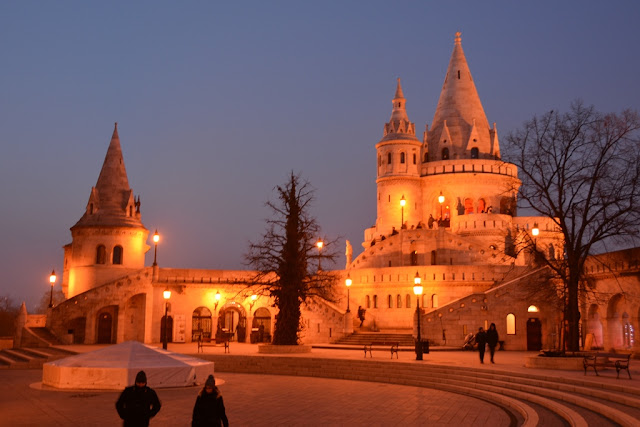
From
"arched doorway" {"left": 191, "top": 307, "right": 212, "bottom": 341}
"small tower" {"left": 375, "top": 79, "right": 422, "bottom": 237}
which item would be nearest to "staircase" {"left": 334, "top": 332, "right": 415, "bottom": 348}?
"arched doorway" {"left": 191, "top": 307, "right": 212, "bottom": 341}

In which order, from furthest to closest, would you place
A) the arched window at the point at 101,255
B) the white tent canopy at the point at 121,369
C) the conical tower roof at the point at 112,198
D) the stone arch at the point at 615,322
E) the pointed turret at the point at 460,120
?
the pointed turret at the point at 460,120 → the conical tower roof at the point at 112,198 → the arched window at the point at 101,255 → the stone arch at the point at 615,322 → the white tent canopy at the point at 121,369

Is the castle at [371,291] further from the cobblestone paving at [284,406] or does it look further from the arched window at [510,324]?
the cobblestone paving at [284,406]

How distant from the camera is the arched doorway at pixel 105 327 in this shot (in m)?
44.7

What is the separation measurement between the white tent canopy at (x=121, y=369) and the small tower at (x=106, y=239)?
26012mm

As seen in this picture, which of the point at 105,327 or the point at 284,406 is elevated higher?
the point at 105,327

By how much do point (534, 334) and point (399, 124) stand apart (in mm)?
31995

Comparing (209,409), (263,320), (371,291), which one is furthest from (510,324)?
(209,409)

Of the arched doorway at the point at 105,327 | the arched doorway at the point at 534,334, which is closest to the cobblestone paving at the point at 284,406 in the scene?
the arched doorway at the point at 534,334

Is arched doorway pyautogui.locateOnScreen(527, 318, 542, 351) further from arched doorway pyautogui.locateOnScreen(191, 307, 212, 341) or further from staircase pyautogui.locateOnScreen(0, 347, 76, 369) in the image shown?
staircase pyautogui.locateOnScreen(0, 347, 76, 369)

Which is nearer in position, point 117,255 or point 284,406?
point 284,406

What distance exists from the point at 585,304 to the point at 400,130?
110 feet

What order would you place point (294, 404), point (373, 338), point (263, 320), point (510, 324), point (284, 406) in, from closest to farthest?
point (284, 406)
point (294, 404)
point (510, 324)
point (373, 338)
point (263, 320)

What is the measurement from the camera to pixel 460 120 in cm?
6662

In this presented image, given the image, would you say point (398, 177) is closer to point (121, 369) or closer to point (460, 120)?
point (460, 120)
